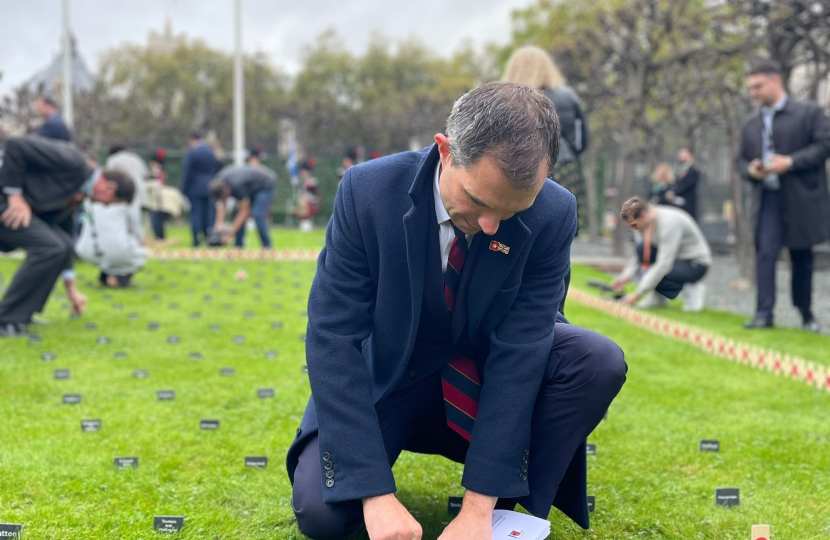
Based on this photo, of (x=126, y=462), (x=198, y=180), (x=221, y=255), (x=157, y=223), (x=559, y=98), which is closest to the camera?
(x=126, y=462)

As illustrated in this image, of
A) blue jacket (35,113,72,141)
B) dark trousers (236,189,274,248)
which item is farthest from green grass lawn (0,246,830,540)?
dark trousers (236,189,274,248)

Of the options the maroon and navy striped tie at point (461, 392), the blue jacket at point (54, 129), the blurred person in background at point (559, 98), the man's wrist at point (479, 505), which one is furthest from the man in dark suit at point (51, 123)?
the man's wrist at point (479, 505)

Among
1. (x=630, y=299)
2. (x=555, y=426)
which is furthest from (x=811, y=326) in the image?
(x=555, y=426)

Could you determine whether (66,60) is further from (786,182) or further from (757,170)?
(786,182)

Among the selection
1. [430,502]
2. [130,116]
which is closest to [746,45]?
[430,502]

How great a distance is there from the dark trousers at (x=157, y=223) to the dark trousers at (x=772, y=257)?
506 inches

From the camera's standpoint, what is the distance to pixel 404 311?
9.60 ft

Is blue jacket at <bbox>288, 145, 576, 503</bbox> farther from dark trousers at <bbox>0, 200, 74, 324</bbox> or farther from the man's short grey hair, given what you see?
dark trousers at <bbox>0, 200, 74, 324</bbox>

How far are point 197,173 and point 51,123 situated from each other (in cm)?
597

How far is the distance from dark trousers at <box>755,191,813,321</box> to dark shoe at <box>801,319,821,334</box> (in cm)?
→ 22

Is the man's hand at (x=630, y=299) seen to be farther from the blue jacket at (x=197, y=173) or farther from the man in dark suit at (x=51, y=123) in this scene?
the blue jacket at (x=197, y=173)

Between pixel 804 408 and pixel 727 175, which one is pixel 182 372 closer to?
pixel 804 408

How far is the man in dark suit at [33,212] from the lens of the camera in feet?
24.4

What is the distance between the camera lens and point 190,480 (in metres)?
3.91
